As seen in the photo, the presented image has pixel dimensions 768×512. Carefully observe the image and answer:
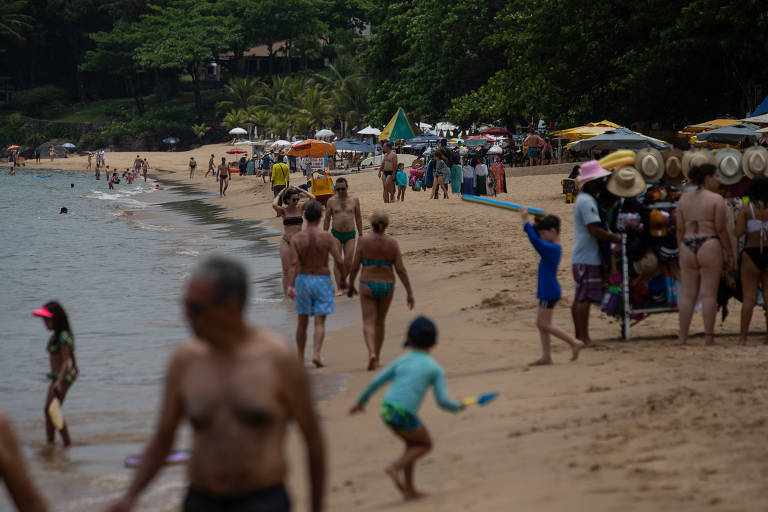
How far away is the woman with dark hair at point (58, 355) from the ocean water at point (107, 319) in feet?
0.64

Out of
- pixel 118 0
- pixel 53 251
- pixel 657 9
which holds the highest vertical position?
pixel 118 0

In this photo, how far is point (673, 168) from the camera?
9.34 meters

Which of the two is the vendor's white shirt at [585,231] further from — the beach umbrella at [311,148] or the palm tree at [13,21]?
the palm tree at [13,21]

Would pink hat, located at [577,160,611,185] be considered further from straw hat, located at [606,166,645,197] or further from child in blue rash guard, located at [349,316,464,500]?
child in blue rash guard, located at [349,316,464,500]

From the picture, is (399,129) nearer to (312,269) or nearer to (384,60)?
(384,60)

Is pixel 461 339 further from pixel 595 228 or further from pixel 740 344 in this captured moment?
pixel 740 344

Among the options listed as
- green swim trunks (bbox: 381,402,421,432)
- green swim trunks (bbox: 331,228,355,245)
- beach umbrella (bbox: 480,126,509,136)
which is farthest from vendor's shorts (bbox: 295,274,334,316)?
beach umbrella (bbox: 480,126,509,136)

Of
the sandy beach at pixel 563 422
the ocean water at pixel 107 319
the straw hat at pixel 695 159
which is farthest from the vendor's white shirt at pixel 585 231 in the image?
the ocean water at pixel 107 319

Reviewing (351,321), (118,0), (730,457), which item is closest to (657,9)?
(351,321)

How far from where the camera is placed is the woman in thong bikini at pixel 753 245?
27.4ft

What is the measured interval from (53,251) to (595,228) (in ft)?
63.4

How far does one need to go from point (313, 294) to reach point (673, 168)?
3685mm

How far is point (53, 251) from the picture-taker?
24.8 meters

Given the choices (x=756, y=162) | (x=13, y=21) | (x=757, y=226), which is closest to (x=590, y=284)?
(x=757, y=226)
